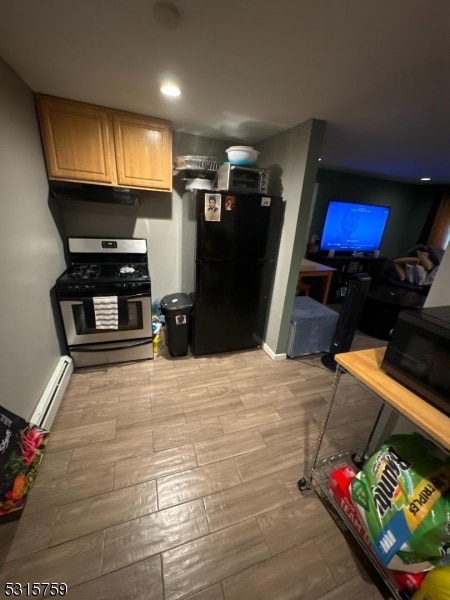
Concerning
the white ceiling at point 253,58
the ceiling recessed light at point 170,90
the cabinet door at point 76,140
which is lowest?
the cabinet door at point 76,140

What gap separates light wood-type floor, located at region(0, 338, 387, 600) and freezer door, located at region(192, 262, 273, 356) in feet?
1.72

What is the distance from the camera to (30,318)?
1.54m

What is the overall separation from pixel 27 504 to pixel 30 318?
103 centimetres

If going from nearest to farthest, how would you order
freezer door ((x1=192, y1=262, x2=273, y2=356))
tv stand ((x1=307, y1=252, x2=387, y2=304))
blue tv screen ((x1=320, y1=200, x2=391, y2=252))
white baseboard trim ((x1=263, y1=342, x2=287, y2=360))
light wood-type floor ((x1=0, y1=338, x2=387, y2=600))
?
light wood-type floor ((x1=0, y1=338, x2=387, y2=600))
freezer door ((x1=192, y1=262, x2=273, y2=356))
white baseboard trim ((x1=263, y1=342, x2=287, y2=360))
blue tv screen ((x1=320, y1=200, x2=391, y2=252))
tv stand ((x1=307, y1=252, x2=387, y2=304))

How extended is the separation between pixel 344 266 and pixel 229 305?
2.82 m

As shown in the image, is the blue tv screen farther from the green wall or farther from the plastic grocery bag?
the plastic grocery bag

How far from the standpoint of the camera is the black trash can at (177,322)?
2320mm

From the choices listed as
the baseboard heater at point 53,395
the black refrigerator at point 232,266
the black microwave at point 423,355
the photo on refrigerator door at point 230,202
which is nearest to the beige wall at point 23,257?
the baseboard heater at point 53,395

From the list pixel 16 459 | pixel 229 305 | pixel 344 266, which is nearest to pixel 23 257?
pixel 16 459

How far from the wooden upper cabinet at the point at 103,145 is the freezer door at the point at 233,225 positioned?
63 cm

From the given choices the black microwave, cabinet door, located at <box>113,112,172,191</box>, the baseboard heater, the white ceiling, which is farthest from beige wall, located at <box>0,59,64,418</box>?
the black microwave

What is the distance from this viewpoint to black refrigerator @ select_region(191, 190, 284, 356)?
2.02 meters

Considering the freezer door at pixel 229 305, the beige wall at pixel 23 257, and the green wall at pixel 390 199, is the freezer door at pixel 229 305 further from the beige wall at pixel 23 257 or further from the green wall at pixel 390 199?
the green wall at pixel 390 199

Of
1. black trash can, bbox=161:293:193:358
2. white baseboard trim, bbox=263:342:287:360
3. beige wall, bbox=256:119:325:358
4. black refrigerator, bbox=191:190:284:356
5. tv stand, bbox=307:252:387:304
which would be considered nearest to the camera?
beige wall, bbox=256:119:325:358
